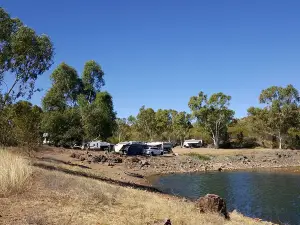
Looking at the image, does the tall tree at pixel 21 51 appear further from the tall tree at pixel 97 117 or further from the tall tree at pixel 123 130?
the tall tree at pixel 123 130

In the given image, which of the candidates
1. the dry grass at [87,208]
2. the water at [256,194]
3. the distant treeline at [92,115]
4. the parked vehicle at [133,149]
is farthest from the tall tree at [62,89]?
the dry grass at [87,208]

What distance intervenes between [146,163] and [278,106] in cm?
4826

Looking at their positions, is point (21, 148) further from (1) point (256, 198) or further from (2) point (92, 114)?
(2) point (92, 114)

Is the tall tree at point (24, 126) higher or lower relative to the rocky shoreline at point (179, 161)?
higher

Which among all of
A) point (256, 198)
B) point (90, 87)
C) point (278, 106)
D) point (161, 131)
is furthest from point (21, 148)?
point (161, 131)

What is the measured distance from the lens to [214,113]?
9500cm

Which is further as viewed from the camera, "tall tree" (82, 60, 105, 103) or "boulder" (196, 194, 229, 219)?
"tall tree" (82, 60, 105, 103)

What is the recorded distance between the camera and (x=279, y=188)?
3716cm

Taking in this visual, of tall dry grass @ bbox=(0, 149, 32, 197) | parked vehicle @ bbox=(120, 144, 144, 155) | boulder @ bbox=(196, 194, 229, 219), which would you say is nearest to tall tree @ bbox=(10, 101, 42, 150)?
tall dry grass @ bbox=(0, 149, 32, 197)

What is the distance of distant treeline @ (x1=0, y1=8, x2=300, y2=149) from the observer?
27.4 m

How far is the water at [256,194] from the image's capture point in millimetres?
24531

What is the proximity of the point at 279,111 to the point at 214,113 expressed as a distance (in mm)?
16328

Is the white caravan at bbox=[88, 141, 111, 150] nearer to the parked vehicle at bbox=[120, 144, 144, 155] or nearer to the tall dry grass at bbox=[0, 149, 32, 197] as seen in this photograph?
the parked vehicle at bbox=[120, 144, 144, 155]

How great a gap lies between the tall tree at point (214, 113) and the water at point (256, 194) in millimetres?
49078
